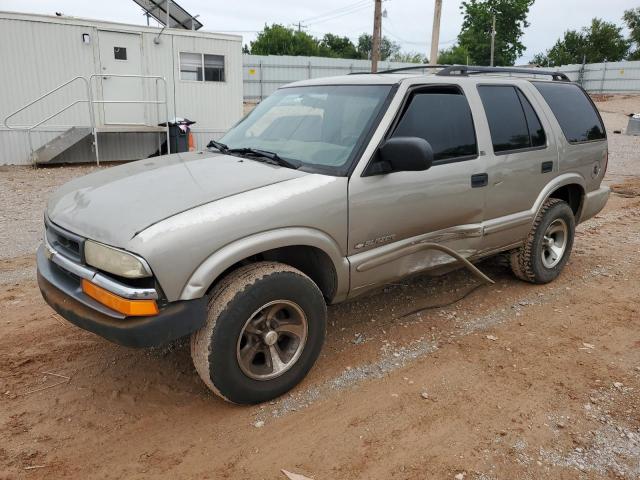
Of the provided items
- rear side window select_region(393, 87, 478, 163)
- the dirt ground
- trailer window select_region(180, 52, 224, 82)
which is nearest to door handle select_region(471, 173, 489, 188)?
rear side window select_region(393, 87, 478, 163)

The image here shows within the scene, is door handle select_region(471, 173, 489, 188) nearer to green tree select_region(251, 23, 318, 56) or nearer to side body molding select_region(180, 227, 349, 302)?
side body molding select_region(180, 227, 349, 302)

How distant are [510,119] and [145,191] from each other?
305cm

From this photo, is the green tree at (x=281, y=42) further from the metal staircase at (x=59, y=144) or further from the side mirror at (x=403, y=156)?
the side mirror at (x=403, y=156)

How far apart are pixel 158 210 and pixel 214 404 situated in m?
1.23

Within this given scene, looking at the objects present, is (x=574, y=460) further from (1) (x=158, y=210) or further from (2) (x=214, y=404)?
(1) (x=158, y=210)

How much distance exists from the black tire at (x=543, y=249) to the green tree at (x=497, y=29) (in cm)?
6028

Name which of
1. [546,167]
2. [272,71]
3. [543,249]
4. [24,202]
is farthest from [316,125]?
[272,71]

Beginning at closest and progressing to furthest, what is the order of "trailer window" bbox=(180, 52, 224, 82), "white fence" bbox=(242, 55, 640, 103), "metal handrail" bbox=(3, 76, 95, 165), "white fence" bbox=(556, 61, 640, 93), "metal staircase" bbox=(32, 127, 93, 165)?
1. "metal handrail" bbox=(3, 76, 95, 165)
2. "metal staircase" bbox=(32, 127, 93, 165)
3. "trailer window" bbox=(180, 52, 224, 82)
4. "white fence" bbox=(242, 55, 640, 103)
5. "white fence" bbox=(556, 61, 640, 93)

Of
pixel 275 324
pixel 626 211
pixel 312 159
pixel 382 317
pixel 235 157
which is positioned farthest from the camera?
pixel 626 211

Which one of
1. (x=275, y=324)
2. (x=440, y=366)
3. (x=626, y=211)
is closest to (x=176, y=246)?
(x=275, y=324)

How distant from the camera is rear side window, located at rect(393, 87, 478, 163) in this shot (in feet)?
11.9

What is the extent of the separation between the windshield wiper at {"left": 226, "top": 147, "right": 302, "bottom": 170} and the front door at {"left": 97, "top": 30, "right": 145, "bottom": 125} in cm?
1025

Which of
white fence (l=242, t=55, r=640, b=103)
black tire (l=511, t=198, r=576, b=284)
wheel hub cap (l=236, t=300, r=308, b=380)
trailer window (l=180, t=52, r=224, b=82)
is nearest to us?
wheel hub cap (l=236, t=300, r=308, b=380)

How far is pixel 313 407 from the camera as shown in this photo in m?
3.07
